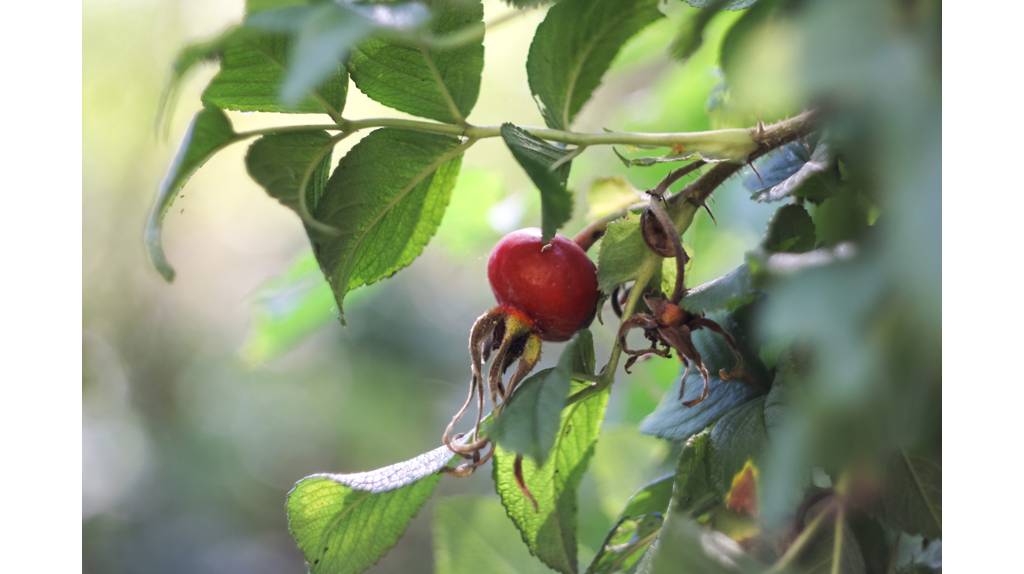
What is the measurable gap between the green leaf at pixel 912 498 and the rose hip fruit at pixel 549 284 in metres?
0.10

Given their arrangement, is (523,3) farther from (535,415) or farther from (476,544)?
(476,544)

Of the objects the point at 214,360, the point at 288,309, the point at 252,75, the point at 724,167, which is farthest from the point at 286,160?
the point at 214,360

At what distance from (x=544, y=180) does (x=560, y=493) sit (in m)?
0.13

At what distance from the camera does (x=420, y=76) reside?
0.31m

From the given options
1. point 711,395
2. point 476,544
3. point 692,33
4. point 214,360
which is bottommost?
point 214,360

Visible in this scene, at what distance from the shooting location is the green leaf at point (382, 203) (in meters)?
0.31

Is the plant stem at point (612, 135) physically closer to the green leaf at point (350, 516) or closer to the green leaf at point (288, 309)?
the green leaf at point (350, 516)

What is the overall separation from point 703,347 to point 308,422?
185 cm

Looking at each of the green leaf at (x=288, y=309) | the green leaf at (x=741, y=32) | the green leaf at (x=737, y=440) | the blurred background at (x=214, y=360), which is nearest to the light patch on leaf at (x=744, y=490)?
the green leaf at (x=737, y=440)

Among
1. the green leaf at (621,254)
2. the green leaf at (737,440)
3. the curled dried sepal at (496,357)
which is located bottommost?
the green leaf at (737,440)

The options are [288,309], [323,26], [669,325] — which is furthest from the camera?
[288,309]

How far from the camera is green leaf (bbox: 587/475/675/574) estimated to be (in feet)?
1.14

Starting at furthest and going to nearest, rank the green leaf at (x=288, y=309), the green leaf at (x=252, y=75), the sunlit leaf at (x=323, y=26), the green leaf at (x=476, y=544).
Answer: the green leaf at (x=288, y=309) < the green leaf at (x=476, y=544) < the green leaf at (x=252, y=75) < the sunlit leaf at (x=323, y=26)
